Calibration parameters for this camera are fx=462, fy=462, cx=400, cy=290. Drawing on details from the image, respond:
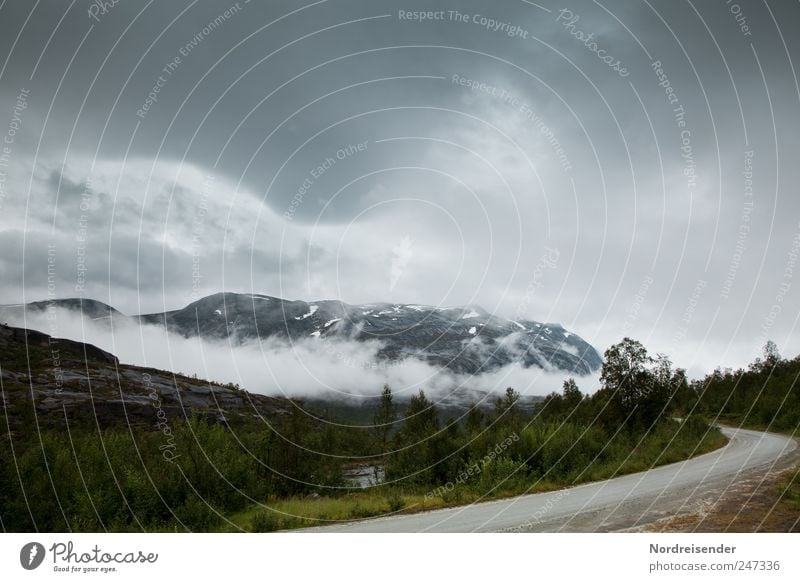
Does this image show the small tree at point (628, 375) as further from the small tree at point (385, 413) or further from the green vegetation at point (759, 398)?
the small tree at point (385, 413)

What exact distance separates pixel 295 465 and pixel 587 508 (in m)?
15.4

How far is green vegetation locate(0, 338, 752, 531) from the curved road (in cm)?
151

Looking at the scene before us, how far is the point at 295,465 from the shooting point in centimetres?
2311

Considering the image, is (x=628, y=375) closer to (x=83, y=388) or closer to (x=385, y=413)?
(x=385, y=413)

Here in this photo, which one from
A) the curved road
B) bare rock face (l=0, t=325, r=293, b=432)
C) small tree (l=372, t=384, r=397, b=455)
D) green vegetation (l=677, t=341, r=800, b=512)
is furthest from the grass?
bare rock face (l=0, t=325, r=293, b=432)

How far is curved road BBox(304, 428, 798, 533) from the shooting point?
10.4 meters

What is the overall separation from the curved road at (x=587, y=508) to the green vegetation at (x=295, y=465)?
4.94 ft

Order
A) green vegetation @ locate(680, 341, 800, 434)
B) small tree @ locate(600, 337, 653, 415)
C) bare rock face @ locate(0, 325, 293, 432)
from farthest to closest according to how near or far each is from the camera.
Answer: bare rock face @ locate(0, 325, 293, 432)
green vegetation @ locate(680, 341, 800, 434)
small tree @ locate(600, 337, 653, 415)

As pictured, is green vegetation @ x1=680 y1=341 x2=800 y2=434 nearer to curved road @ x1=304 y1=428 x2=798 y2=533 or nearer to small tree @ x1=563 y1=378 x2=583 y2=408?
small tree @ x1=563 y1=378 x2=583 y2=408

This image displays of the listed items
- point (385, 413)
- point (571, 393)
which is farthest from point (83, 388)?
point (571, 393)

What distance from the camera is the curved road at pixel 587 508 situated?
409 inches

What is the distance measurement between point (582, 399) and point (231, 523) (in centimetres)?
2873

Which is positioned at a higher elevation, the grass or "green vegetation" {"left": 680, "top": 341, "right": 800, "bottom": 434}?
"green vegetation" {"left": 680, "top": 341, "right": 800, "bottom": 434}
